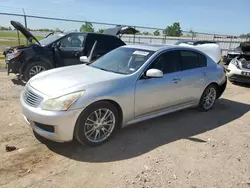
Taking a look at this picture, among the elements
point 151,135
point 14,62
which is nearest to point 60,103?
point 151,135

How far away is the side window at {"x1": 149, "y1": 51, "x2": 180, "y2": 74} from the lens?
14.1ft

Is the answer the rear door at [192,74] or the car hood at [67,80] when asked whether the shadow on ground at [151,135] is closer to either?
the rear door at [192,74]

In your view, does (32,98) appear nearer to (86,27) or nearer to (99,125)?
(99,125)

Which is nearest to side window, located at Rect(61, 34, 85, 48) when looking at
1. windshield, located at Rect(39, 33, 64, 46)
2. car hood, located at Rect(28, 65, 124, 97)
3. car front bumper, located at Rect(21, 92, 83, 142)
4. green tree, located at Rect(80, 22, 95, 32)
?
windshield, located at Rect(39, 33, 64, 46)

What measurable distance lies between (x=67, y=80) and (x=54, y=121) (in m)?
0.74

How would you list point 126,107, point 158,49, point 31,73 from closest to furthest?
point 126,107
point 158,49
point 31,73

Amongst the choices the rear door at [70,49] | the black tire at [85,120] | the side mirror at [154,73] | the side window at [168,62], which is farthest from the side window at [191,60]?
the rear door at [70,49]

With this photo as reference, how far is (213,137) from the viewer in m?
4.21

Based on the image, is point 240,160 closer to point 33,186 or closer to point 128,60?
point 128,60

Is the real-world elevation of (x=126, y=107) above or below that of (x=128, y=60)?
below

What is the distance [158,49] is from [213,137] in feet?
6.23

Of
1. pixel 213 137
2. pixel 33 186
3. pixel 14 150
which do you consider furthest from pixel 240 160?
pixel 14 150

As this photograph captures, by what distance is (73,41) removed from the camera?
26.0 ft

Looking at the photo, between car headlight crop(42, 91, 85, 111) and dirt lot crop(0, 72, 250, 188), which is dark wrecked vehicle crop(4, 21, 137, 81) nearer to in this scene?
dirt lot crop(0, 72, 250, 188)
